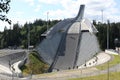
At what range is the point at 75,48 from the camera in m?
108

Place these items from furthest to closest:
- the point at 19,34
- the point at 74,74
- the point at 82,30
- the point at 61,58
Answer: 1. the point at 19,34
2. the point at 82,30
3. the point at 61,58
4. the point at 74,74

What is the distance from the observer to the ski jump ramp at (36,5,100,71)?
102688mm

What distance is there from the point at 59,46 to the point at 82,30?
9.66m

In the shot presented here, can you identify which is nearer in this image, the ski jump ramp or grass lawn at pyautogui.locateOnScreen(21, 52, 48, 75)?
grass lawn at pyautogui.locateOnScreen(21, 52, 48, 75)

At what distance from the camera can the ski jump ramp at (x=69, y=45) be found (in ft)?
337

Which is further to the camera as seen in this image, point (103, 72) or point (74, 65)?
point (74, 65)

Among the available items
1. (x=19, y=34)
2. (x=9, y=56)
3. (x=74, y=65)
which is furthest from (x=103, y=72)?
(x=19, y=34)

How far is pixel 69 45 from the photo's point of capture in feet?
363

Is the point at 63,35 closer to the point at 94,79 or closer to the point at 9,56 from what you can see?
the point at 9,56

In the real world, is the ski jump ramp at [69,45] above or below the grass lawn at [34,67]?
above

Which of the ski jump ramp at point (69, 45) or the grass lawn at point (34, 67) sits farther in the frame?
the ski jump ramp at point (69, 45)

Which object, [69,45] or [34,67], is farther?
[69,45]

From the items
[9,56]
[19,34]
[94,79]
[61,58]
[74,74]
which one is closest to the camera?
[94,79]

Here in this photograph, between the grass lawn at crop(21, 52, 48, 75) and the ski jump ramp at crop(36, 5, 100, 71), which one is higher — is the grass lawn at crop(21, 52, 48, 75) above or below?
below
